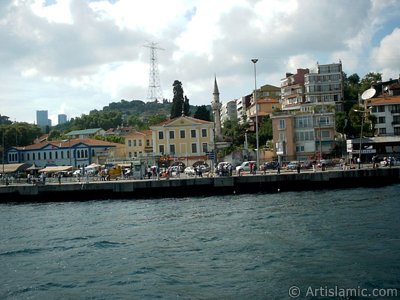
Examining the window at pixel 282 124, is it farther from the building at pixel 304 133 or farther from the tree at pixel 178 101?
the tree at pixel 178 101

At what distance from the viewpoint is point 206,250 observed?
23453mm

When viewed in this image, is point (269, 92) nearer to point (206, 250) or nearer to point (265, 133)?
point (265, 133)

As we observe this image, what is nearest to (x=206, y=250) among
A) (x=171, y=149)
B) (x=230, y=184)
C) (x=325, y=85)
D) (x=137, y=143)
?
(x=230, y=184)

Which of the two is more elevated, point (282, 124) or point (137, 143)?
point (282, 124)

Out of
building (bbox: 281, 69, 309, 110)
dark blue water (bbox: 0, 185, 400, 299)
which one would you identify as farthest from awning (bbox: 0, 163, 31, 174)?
building (bbox: 281, 69, 309, 110)

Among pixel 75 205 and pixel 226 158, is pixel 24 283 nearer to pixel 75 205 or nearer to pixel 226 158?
pixel 75 205

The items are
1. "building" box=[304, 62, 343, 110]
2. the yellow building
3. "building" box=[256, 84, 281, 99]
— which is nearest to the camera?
the yellow building

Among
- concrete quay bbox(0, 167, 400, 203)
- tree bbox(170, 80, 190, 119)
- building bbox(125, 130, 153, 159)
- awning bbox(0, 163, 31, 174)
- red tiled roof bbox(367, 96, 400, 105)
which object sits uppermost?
tree bbox(170, 80, 190, 119)

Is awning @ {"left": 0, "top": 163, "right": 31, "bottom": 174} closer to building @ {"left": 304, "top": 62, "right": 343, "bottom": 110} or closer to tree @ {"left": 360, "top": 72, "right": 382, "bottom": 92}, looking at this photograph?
building @ {"left": 304, "top": 62, "right": 343, "bottom": 110}

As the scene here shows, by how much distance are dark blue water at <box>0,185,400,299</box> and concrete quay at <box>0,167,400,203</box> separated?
8715mm

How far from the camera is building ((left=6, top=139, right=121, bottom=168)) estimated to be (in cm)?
8444

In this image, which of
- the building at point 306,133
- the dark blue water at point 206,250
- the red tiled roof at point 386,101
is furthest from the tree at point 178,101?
the dark blue water at point 206,250

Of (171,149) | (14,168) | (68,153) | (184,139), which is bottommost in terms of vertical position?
(14,168)

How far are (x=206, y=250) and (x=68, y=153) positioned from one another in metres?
65.8
